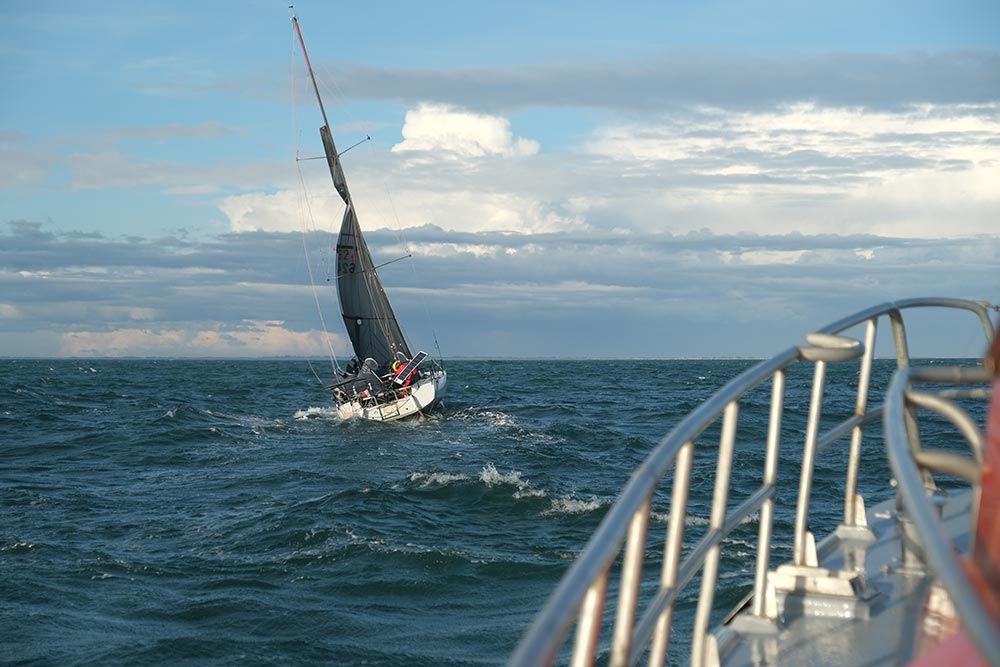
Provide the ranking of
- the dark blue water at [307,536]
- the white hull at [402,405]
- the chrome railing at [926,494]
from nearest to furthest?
the chrome railing at [926,494] < the dark blue water at [307,536] < the white hull at [402,405]

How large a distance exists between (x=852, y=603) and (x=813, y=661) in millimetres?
445

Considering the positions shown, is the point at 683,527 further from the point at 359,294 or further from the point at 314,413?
the point at 314,413

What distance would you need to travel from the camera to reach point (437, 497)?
56.5 feet

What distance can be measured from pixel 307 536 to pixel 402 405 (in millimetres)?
21694

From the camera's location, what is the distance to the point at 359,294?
39.1m

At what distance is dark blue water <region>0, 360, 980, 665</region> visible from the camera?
9.35 metres

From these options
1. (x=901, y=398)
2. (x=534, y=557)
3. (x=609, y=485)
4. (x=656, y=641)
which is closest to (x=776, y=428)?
(x=656, y=641)

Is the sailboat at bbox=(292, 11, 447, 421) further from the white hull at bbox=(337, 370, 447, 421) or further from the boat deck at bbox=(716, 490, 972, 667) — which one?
the boat deck at bbox=(716, 490, 972, 667)

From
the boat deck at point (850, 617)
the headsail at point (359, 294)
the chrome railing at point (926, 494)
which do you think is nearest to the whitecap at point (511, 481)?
the boat deck at point (850, 617)

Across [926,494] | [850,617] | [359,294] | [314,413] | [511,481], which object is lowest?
[314,413]

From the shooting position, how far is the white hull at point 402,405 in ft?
116

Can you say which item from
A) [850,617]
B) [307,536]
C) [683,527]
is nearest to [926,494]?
[683,527]

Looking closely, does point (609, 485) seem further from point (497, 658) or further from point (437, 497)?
point (497, 658)

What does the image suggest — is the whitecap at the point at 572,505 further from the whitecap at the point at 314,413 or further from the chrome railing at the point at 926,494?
the whitecap at the point at 314,413
